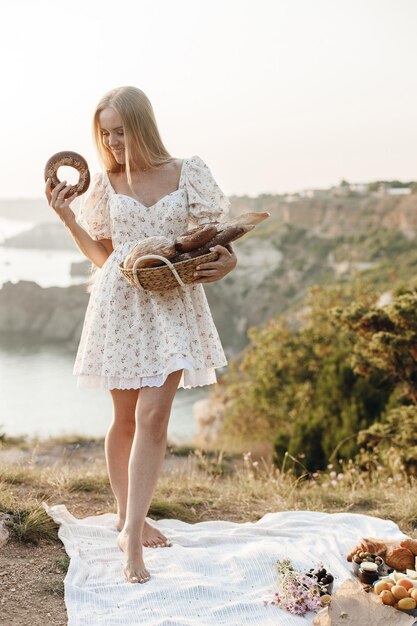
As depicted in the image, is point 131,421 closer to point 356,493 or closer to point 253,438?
point 356,493

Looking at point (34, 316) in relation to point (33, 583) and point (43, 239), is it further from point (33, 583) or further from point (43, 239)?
point (33, 583)

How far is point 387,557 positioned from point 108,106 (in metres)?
2.35

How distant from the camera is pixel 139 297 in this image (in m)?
3.17

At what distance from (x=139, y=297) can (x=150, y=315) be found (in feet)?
0.32

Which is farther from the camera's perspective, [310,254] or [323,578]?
[310,254]

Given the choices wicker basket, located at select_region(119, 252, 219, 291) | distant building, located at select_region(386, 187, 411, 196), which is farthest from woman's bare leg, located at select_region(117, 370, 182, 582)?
distant building, located at select_region(386, 187, 411, 196)

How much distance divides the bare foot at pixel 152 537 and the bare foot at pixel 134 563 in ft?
1.12

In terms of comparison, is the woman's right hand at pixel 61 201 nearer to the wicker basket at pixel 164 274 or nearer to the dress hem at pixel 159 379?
the wicker basket at pixel 164 274

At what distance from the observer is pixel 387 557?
10.3 ft

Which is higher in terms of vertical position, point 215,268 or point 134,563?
point 215,268

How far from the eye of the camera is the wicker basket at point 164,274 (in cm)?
287

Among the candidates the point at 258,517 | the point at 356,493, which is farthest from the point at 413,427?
the point at 258,517

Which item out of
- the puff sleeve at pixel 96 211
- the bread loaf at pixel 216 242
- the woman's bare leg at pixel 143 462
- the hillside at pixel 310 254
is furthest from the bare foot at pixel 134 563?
the hillside at pixel 310 254

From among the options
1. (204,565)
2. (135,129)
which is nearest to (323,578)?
(204,565)
